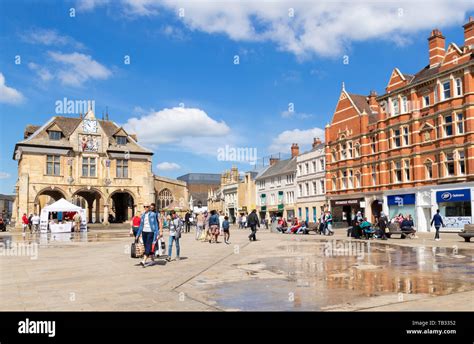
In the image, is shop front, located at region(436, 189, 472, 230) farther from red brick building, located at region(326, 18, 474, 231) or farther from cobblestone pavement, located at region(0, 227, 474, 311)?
cobblestone pavement, located at region(0, 227, 474, 311)

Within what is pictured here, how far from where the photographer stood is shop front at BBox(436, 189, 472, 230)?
32.0 m

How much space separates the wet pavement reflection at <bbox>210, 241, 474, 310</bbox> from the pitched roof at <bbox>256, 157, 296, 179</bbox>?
45895 millimetres

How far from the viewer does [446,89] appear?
34.0 m

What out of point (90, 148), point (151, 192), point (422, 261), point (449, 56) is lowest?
point (422, 261)

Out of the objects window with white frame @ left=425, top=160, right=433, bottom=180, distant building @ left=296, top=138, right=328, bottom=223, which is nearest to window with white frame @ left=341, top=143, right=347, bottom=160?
distant building @ left=296, top=138, right=328, bottom=223

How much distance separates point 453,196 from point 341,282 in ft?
90.6

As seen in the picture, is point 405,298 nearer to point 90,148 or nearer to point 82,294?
point 82,294

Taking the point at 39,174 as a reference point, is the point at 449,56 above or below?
above

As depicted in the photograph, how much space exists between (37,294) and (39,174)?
43.9m

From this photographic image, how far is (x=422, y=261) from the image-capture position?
13.3m

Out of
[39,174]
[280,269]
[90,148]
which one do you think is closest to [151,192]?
[90,148]

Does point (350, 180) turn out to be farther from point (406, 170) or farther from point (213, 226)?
point (213, 226)

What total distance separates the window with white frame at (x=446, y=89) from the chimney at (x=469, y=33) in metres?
3.43

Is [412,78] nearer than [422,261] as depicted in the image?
No
